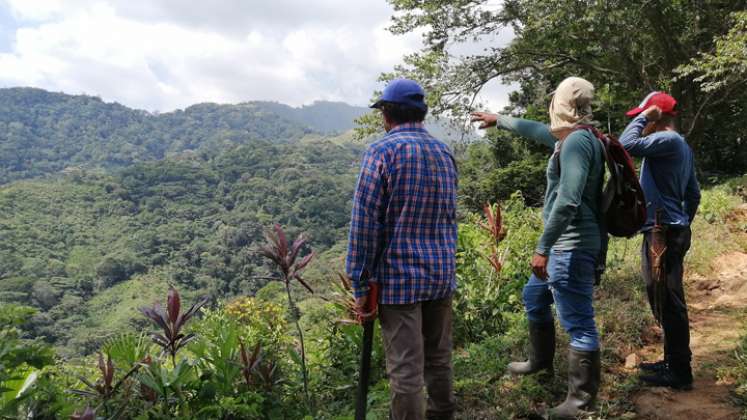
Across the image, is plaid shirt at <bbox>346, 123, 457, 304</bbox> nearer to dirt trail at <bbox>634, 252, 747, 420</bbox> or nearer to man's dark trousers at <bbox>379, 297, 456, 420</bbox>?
man's dark trousers at <bbox>379, 297, 456, 420</bbox>

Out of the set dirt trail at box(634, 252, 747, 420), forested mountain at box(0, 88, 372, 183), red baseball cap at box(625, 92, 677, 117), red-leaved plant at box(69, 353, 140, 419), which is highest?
forested mountain at box(0, 88, 372, 183)

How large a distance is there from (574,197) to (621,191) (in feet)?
1.22

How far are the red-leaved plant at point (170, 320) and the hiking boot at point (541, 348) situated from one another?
6.15 feet

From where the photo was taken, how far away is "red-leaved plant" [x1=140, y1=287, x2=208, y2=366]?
2459 mm

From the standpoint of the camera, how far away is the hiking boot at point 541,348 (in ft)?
9.95

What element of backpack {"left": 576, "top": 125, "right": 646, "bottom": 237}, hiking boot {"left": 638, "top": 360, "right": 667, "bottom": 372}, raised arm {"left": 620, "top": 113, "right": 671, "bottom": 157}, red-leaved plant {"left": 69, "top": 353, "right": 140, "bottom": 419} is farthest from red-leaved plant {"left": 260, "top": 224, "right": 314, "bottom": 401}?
hiking boot {"left": 638, "top": 360, "right": 667, "bottom": 372}

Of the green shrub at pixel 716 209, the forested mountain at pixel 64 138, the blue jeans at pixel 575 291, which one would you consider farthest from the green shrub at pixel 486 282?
the forested mountain at pixel 64 138

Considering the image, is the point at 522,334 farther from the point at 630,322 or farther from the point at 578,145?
the point at 578,145

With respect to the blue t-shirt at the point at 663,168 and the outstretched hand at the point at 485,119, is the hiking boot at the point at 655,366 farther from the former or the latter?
the outstretched hand at the point at 485,119

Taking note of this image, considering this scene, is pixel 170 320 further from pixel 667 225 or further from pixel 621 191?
pixel 667 225

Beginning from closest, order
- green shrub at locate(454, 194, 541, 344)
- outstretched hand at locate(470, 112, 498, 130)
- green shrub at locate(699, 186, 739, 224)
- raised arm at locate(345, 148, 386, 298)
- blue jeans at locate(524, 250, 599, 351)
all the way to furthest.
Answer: raised arm at locate(345, 148, 386, 298) < blue jeans at locate(524, 250, 599, 351) < outstretched hand at locate(470, 112, 498, 130) < green shrub at locate(454, 194, 541, 344) < green shrub at locate(699, 186, 739, 224)

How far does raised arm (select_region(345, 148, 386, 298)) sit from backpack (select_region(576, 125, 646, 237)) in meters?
1.16

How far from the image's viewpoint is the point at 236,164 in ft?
392

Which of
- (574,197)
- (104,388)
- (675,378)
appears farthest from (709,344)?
(104,388)
